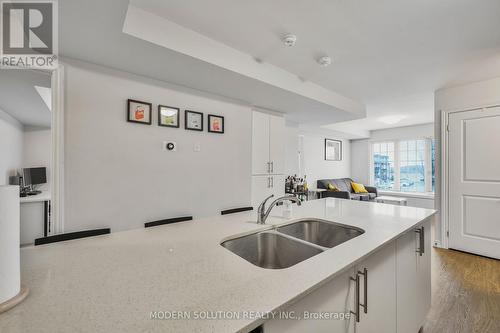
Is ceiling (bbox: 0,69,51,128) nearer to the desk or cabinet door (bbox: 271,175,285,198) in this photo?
the desk

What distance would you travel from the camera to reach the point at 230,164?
252 centimetres

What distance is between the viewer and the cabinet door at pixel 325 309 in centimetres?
71

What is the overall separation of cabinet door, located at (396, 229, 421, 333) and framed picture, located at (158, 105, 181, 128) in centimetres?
206

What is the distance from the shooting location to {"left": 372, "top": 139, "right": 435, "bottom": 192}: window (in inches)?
221

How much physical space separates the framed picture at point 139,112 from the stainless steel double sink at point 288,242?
1.35 m

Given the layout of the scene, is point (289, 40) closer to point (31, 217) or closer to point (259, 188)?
point (259, 188)

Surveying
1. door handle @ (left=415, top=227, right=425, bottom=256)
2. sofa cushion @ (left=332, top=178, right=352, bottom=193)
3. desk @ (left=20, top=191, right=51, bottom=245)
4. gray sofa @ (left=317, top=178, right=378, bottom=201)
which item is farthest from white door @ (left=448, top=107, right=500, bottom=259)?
desk @ (left=20, top=191, right=51, bottom=245)

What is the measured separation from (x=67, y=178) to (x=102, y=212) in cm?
36

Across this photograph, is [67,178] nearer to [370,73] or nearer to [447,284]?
[370,73]

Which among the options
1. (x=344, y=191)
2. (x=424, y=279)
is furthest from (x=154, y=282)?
(x=344, y=191)

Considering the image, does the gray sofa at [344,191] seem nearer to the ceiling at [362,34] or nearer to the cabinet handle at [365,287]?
the ceiling at [362,34]

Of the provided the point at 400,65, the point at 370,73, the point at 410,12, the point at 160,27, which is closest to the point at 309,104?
the point at 370,73

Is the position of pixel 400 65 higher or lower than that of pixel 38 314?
higher

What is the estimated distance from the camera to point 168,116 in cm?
205
